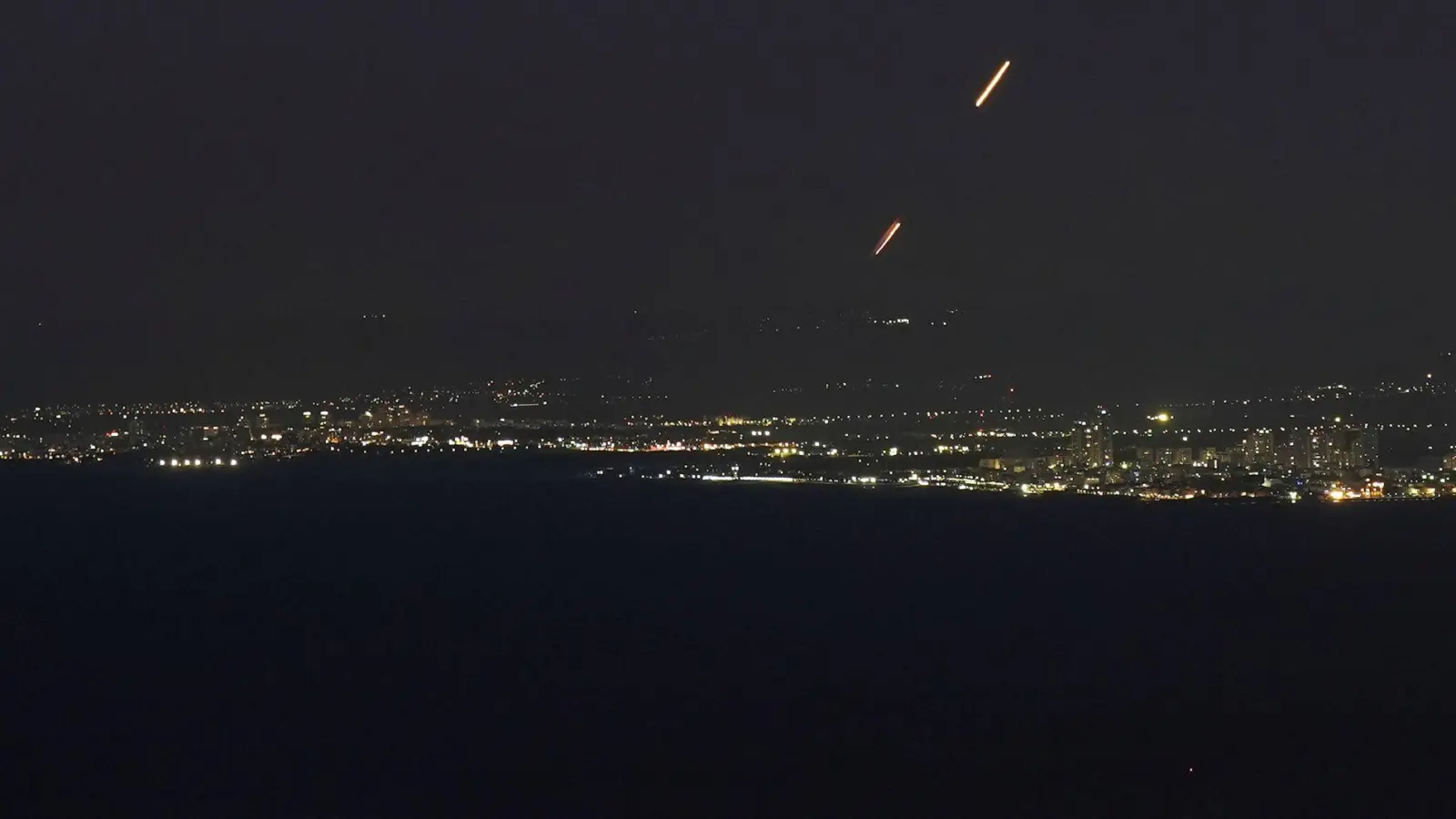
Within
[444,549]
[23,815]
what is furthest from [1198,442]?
[23,815]

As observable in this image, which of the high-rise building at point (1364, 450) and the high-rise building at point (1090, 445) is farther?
the high-rise building at point (1090, 445)

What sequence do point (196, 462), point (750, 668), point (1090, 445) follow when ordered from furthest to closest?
point (196, 462), point (1090, 445), point (750, 668)

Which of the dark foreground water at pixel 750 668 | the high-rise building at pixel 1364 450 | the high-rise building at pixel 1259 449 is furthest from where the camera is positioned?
the high-rise building at pixel 1259 449

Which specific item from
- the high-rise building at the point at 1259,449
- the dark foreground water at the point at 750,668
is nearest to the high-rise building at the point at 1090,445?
the high-rise building at the point at 1259,449

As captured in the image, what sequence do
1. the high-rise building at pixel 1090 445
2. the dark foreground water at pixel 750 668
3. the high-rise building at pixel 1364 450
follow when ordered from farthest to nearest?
the high-rise building at pixel 1090 445 < the high-rise building at pixel 1364 450 < the dark foreground water at pixel 750 668

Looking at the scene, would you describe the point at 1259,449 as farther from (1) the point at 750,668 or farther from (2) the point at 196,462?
(2) the point at 196,462

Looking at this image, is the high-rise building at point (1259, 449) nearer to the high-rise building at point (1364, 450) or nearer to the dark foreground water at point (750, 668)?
the high-rise building at point (1364, 450)

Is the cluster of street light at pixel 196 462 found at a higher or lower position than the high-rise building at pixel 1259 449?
higher

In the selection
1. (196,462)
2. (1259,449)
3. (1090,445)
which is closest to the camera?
(1259,449)

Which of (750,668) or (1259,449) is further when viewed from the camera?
(1259,449)

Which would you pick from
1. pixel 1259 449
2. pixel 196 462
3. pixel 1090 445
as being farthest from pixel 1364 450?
pixel 196 462

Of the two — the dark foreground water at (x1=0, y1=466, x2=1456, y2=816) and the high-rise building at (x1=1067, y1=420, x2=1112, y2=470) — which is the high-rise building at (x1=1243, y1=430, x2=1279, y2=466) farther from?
the dark foreground water at (x1=0, y1=466, x2=1456, y2=816)
